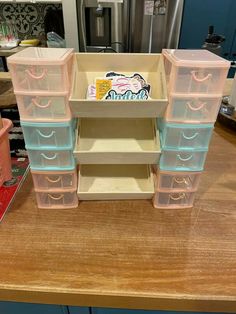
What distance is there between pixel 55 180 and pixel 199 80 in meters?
0.35

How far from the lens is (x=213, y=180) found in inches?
25.2

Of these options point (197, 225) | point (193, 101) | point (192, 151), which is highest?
point (193, 101)

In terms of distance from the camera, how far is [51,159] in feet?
1.66

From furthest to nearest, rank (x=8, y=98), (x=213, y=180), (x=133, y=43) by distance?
(x=133, y=43) < (x=8, y=98) < (x=213, y=180)

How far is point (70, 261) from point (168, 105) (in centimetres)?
34

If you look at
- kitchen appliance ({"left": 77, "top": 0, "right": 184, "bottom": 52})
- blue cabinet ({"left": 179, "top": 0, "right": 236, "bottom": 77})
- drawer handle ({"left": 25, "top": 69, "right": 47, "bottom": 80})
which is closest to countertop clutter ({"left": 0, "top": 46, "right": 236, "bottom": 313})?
drawer handle ({"left": 25, "top": 69, "right": 47, "bottom": 80})

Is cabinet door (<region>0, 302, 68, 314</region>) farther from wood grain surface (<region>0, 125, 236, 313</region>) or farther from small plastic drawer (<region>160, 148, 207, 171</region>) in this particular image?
small plastic drawer (<region>160, 148, 207, 171</region>)

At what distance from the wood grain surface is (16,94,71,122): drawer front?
0.22 meters

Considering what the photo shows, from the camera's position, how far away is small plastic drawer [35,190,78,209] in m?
0.55

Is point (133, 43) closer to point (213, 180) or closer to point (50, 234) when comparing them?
point (213, 180)

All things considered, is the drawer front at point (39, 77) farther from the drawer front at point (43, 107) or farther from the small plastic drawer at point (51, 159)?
the small plastic drawer at point (51, 159)

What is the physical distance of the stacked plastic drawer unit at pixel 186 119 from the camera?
0.42m

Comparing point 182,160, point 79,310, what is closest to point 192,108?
point 182,160

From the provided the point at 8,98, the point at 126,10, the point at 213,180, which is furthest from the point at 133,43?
the point at 213,180
